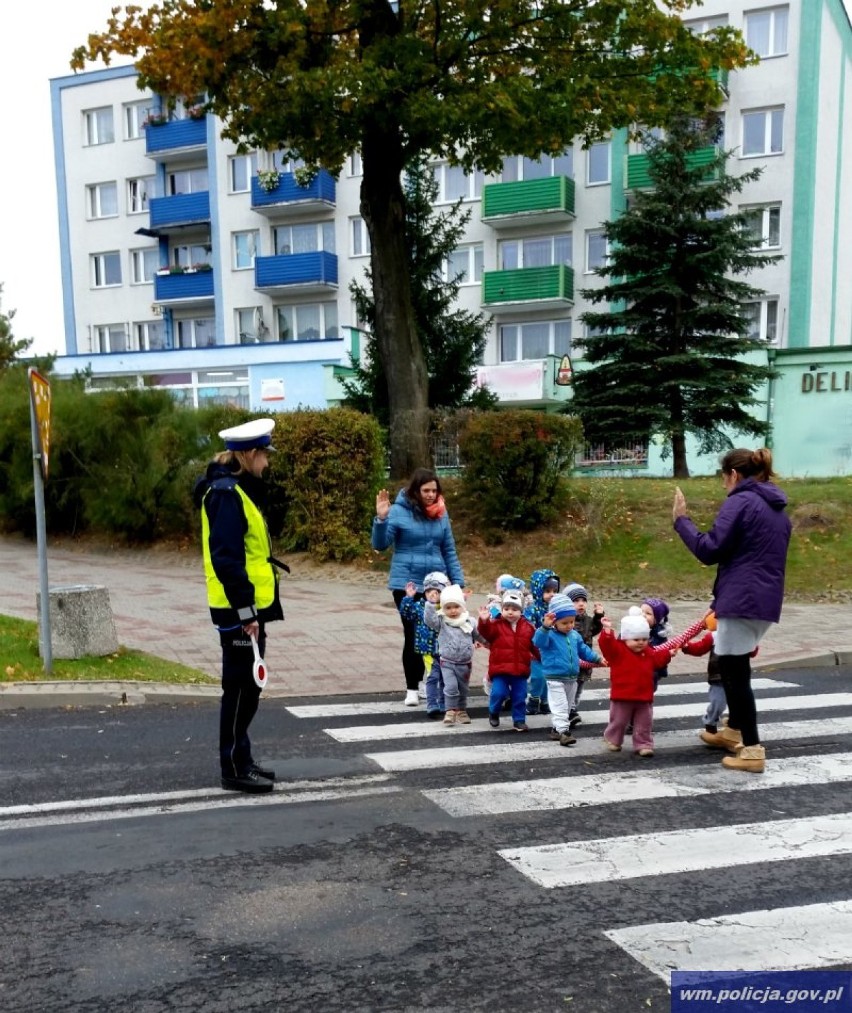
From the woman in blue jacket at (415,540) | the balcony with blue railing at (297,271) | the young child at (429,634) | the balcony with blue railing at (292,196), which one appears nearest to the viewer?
the young child at (429,634)

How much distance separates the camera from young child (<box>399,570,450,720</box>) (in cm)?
712

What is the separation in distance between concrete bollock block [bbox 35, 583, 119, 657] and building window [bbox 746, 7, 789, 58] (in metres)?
29.3

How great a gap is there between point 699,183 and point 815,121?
34.9 feet

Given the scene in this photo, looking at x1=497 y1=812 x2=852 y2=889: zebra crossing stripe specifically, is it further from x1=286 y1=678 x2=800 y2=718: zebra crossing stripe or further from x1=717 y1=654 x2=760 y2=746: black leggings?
x1=286 y1=678 x2=800 y2=718: zebra crossing stripe

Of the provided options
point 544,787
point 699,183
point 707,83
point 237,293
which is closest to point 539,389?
point 699,183

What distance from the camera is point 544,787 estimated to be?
17.7 ft

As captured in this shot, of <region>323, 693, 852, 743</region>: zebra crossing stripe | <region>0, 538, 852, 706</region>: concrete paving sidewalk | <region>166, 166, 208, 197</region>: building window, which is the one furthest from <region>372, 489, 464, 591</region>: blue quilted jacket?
<region>166, 166, 208, 197</region>: building window

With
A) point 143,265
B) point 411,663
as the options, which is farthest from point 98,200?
point 411,663

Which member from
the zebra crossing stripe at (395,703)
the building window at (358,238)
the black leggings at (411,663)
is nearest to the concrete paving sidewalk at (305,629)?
the zebra crossing stripe at (395,703)

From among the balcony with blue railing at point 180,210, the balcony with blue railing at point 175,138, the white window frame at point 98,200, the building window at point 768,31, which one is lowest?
the balcony with blue railing at point 180,210

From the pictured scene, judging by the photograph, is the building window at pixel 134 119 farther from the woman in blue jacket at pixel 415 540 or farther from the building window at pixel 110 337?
the woman in blue jacket at pixel 415 540

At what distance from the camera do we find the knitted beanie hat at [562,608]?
6.26m

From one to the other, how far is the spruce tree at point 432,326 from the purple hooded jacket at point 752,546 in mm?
14125

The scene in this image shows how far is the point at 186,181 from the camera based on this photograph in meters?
41.0
